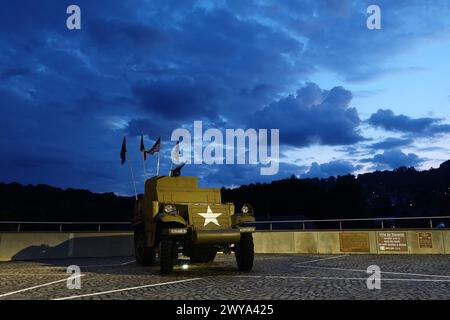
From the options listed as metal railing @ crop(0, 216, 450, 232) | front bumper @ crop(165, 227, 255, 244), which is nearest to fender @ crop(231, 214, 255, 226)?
front bumper @ crop(165, 227, 255, 244)

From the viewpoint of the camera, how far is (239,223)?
12.2m

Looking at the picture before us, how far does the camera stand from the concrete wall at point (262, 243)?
17812 mm

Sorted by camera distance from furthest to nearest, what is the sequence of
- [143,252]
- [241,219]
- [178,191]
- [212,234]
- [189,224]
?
[143,252], [178,191], [241,219], [189,224], [212,234]

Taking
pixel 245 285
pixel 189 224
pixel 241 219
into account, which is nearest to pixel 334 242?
pixel 241 219

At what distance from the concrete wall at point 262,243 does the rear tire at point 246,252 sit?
8842mm

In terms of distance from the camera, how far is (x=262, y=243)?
21.9 m

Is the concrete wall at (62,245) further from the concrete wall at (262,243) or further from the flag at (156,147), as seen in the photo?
the flag at (156,147)

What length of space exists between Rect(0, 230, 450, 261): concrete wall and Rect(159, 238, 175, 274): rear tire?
419 inches

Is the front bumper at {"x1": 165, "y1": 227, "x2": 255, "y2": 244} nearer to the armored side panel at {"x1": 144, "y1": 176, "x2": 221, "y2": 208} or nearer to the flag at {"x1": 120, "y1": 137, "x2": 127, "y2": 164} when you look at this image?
the armored side panel at {"x1": 144, "y1": 176, "x2": 221, "y2": 208}

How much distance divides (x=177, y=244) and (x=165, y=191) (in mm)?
2077

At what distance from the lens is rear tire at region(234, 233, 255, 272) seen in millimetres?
11969

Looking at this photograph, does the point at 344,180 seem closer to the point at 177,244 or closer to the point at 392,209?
the point at 392,209

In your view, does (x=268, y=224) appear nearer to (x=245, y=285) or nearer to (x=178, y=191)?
(x=178, y=191)

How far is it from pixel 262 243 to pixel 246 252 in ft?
33.2
